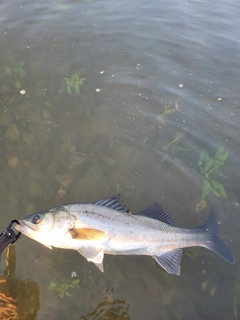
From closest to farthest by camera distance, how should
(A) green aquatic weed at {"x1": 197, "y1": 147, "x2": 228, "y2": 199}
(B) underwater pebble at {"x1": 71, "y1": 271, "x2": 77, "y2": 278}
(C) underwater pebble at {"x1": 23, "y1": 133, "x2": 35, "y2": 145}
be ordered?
(B) underwater pebble at {"x1": 71, "y1": 271, "x2": 77, "y2": 278}, (A) green aquatic weed at {"x1": 197, "y1": 147, "x2": 228, "y2": 199}, (C) underwater pebble at {"x1": 23, "y1": 133, "x2": 35, "y2": 145}

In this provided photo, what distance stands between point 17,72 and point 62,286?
4957 millimetres

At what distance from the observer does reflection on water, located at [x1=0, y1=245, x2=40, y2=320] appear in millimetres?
3766

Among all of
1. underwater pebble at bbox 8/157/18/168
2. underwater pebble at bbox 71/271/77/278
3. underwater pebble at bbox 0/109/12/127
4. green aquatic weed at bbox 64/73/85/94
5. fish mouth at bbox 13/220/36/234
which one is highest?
green aquatic weed at bbox 64/73/85/94

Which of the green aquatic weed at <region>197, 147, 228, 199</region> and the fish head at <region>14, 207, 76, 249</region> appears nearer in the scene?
the fish head at <region>14, 207, 76, 249</region>

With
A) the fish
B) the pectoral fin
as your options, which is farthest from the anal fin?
the pectoral fin

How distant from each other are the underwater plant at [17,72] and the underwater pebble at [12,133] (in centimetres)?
124

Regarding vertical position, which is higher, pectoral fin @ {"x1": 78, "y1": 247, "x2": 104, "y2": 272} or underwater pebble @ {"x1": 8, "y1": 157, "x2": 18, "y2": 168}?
underwater pebble @ {"x1": 8, "y1": 157, "x2": 18, "y2": 168}

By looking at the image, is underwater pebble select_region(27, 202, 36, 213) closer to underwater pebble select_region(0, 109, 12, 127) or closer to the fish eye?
the fish eye

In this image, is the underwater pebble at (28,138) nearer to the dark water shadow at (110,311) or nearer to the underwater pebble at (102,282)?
the underwater pebble at (102,282)

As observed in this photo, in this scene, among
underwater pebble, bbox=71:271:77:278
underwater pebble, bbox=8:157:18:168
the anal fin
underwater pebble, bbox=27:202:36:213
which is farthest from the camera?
underwater pebble, bbox=8:157:18:168

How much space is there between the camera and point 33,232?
345cm

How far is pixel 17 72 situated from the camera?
668 cm

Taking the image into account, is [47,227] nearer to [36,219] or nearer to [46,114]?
[36,219]

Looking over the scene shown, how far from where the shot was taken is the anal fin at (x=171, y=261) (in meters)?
3.71
